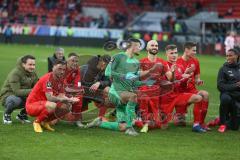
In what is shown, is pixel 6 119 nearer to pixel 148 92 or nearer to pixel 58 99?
pixel 58 99

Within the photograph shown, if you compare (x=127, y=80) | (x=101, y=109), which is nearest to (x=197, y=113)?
(x=127, y=80)

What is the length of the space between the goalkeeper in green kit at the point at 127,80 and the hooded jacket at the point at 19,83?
1.60 m

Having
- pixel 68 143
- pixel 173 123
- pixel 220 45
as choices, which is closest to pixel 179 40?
pixel 220 45

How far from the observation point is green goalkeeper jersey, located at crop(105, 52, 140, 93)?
1041cm

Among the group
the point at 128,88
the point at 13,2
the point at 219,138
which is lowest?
the point at 219,138

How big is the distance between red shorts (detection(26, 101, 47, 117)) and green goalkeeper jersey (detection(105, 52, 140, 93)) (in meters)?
1.25

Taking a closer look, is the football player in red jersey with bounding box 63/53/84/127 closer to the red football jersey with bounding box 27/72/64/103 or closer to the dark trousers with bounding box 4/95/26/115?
the red football jersey with bounding box 27/72/64/103

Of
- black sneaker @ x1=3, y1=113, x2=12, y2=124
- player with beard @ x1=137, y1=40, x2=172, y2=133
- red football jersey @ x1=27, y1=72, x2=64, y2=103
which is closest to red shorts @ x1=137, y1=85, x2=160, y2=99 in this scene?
player with beard @ x1=137, y1=40, x2=172, y2=133

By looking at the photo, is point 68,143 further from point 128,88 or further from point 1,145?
point 128,88

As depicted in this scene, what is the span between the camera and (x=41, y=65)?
84.1 feet

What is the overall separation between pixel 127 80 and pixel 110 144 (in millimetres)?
1470

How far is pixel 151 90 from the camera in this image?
10.8 meters

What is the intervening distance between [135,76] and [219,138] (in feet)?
5.83

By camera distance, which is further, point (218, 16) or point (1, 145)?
point (218, 16)
